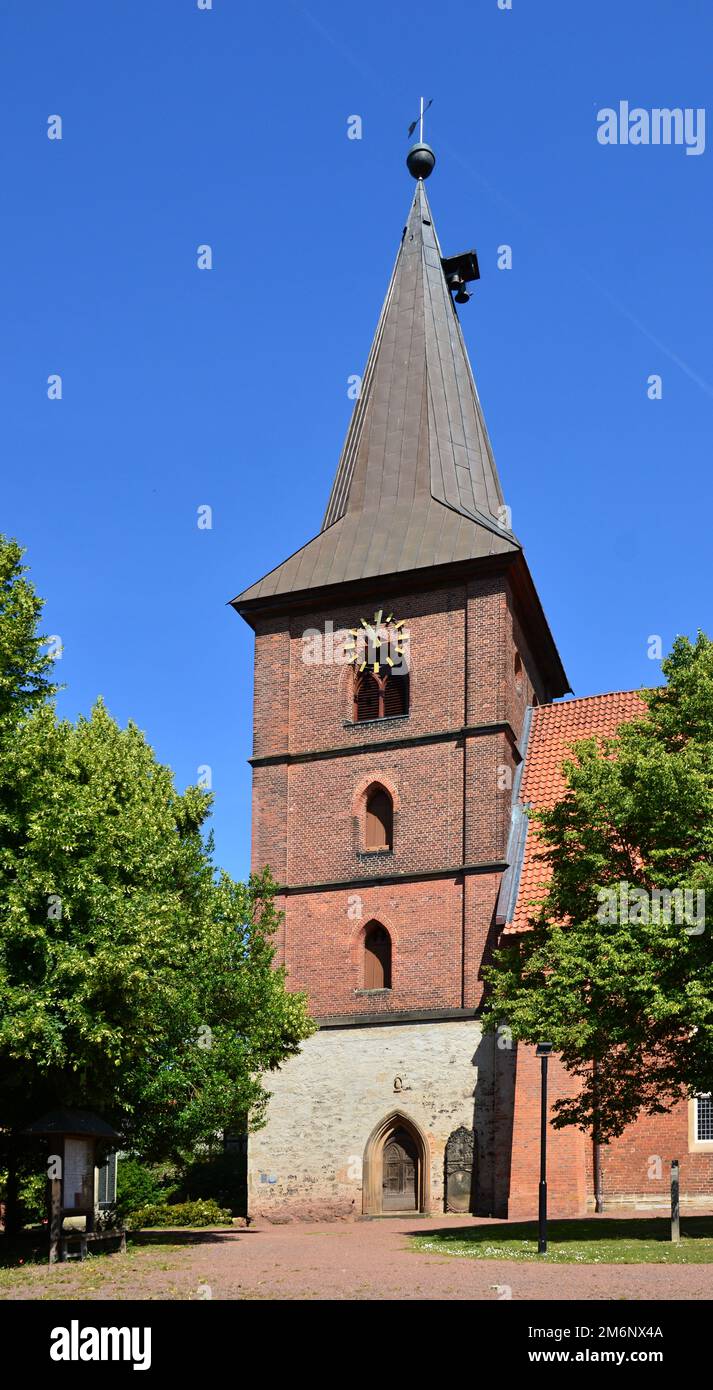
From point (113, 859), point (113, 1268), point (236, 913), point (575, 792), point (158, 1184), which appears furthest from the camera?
point (158, 1184)

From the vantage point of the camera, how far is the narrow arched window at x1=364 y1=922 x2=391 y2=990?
31906mm

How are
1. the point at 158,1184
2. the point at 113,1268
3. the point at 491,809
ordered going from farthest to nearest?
1. the point at 158,1184
2. the point at 491,809
3. the point at 113,1268

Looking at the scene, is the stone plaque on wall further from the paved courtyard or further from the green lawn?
the paved courtyard

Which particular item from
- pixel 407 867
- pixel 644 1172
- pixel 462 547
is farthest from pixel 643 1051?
pixel 462 547

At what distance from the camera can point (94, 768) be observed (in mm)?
22578

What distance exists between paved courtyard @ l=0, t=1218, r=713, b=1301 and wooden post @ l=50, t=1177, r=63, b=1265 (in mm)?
417

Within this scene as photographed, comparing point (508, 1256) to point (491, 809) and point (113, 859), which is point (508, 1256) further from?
point (491, 809)

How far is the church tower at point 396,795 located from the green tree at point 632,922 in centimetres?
699

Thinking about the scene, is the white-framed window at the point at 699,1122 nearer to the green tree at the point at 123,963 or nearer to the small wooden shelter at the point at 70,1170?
the green tree at the point at 123,963

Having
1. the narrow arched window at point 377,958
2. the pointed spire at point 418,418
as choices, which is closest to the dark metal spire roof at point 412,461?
the pointed spire at point 418,418

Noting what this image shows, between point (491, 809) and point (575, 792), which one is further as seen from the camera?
point (491, 809)

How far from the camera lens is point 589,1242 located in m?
20.8

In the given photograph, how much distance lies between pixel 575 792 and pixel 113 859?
7.61 m

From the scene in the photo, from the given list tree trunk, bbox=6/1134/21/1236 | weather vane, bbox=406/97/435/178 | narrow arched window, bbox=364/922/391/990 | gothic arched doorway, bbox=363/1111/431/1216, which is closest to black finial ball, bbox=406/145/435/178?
weather vane, bbox=406/97/435/178
